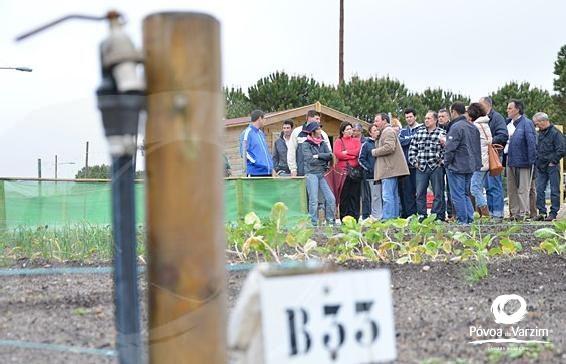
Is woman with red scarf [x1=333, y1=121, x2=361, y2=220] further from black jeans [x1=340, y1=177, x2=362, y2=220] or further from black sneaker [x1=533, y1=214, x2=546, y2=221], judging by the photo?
black sneaker [x1=533, y1=214, x2=546, y2=221]

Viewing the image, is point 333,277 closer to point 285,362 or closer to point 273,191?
point 285,362

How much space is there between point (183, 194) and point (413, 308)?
7.22ft

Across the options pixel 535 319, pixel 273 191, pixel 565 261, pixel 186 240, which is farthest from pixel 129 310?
pixel 273 191

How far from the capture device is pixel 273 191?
10.2 meters

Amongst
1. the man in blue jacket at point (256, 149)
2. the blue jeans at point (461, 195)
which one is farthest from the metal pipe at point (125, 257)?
the man in blue jacket at point (256, 149)

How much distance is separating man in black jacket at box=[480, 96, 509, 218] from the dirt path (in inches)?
203

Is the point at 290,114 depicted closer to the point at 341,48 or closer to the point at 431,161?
the point at 431,161

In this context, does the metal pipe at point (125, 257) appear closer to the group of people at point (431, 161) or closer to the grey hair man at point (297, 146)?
the group of people at point (431, 161)

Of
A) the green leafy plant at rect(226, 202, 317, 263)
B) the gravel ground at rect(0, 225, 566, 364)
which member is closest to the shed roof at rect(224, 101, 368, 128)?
the green leafy plant at rect(226, 202, 317, 263)

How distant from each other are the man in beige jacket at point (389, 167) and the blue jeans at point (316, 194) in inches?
27.2

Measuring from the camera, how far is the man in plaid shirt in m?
10.5

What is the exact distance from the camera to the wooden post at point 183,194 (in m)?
2.29

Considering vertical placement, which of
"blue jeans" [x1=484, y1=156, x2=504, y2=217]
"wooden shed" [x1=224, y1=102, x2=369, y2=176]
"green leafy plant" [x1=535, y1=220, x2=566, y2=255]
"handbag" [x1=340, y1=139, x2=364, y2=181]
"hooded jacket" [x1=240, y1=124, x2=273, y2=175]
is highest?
"wooden shed" [x1=224, y1=102, x2=369, y2=176]

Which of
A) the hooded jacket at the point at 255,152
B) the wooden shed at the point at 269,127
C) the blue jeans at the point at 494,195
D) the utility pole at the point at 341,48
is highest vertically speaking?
the utility pole at the point at 341,48
